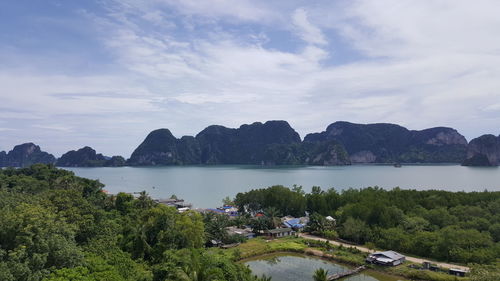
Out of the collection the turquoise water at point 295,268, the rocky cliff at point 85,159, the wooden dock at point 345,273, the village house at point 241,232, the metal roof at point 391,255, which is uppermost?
the rocky cliff at point 85,159

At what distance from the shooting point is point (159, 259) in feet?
53.4

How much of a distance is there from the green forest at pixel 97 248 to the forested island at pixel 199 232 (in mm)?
45

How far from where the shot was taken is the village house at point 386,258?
2111 cm

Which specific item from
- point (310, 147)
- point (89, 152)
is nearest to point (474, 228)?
point (310, 147)

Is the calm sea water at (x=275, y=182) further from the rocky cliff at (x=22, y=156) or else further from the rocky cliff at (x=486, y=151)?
the rocky cliff at (x=22, y=156)

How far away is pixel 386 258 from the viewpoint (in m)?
21.4

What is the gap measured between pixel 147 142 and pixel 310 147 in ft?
318

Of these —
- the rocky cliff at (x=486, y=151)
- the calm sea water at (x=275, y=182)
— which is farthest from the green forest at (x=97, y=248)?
the rocky cliff at (x=486, y=151)

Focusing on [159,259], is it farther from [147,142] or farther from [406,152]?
[406,152]

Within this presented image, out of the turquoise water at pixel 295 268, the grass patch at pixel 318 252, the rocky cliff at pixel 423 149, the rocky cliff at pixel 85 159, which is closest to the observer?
the grass patch at pixel 318 252

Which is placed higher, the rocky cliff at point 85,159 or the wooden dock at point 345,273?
the rocky cliff at point 85,159

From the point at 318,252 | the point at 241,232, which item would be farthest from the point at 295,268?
the point at 241,232

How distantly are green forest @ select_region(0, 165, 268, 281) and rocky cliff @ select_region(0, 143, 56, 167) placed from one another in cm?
18094

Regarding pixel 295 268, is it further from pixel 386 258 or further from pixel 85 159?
pixel 85 159
